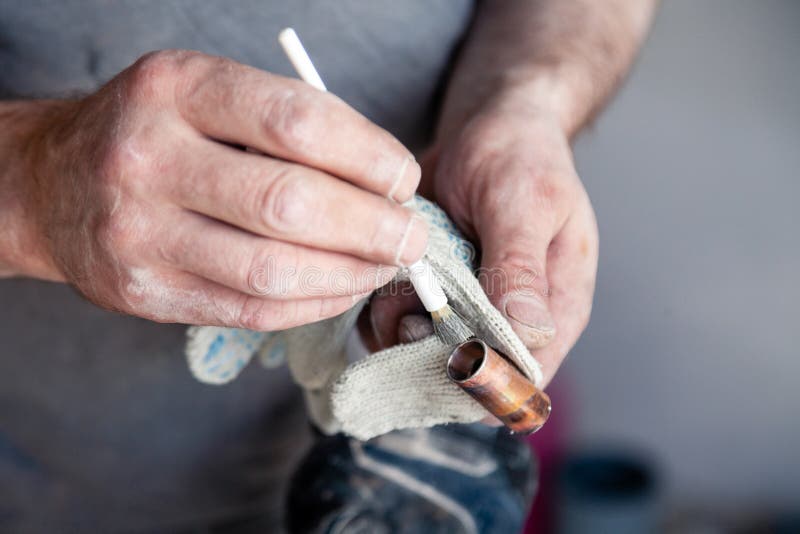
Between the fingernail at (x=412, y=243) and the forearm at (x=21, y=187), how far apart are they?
28 cm

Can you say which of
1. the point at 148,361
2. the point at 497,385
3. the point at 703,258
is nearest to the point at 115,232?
the point at 497,385

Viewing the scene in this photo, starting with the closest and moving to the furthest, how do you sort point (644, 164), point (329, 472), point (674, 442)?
1. point (329, 472)
2. point (644, 164)
3. point (674, 442)

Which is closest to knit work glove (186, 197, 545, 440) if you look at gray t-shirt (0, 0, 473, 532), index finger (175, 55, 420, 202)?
index finger (175, 55, 420, 202)

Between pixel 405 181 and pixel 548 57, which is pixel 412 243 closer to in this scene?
Answer: pixel 405 181

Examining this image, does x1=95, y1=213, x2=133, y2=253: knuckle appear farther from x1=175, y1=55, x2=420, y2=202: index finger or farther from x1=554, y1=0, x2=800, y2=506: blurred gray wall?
x1=554, y1=0, x2=800, y2=506: blurred gray wall

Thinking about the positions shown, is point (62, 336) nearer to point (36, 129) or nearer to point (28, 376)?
point (28, 376)

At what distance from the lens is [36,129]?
561 mm

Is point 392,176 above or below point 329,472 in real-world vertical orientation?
above

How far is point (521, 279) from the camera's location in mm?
538

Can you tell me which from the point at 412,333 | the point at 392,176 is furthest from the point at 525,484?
the point at 392,176

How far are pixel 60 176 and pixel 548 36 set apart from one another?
21.4 inches

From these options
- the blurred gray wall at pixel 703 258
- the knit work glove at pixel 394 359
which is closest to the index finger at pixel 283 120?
the knit work glove at pixel 394 359

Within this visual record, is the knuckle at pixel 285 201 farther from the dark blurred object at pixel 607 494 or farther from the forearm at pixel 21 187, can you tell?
the dark blurred object at pixel 607 494

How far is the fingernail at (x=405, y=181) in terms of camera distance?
0.43 meters
